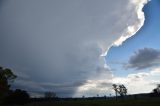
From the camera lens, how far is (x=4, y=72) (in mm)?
109875

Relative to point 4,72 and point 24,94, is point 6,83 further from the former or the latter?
point 24,94

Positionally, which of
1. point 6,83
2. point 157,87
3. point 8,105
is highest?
point 157,87

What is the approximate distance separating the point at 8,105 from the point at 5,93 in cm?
693

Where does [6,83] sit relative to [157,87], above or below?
below

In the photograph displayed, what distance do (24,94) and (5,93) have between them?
18941 mm

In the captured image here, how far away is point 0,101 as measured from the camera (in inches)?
4628

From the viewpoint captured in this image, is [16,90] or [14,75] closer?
[14,75]

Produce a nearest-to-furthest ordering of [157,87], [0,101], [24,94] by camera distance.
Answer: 1. [0,101]
2. [24,94]
3. [157,87]

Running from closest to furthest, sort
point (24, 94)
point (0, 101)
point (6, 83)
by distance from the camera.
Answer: point (6, 83)
point (0, 101)
point (24, 94)

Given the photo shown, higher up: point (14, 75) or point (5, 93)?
point (14, 75)

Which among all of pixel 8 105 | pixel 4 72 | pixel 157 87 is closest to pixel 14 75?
pixel 4 72

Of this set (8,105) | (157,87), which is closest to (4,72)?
(8,105)

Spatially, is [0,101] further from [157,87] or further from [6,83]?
[157,87]

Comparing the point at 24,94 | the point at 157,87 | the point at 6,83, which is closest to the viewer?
the point at 6,83
